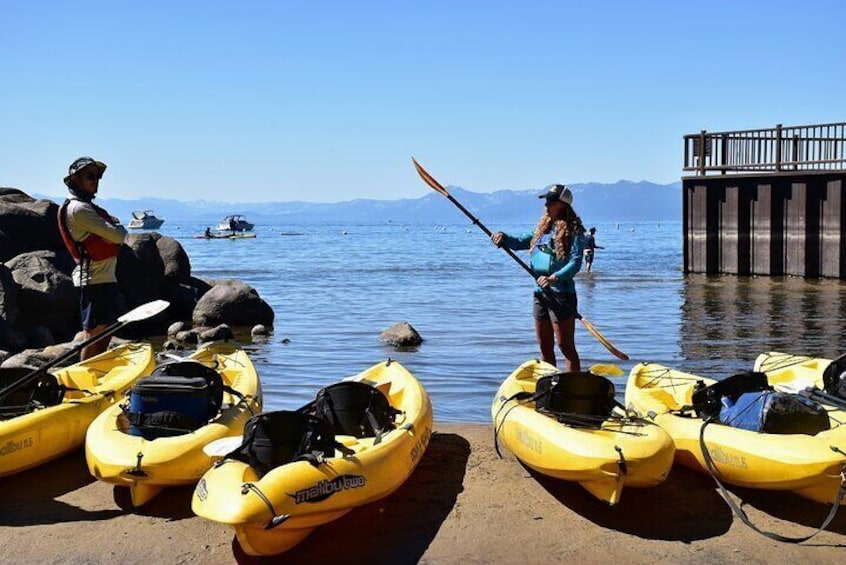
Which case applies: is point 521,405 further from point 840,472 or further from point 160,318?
point 160,318

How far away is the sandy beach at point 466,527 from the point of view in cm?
491

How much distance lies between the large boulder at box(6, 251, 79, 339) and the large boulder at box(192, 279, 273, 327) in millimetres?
2404

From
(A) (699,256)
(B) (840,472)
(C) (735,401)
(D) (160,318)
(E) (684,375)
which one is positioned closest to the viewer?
(B) (840,472)

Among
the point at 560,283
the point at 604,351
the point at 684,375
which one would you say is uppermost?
the point at 560,283

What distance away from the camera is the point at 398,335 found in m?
13.9

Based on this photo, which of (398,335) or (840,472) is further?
(398,335)

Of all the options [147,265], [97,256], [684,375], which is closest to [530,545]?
[684,375]

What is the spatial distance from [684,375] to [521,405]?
1.57 m

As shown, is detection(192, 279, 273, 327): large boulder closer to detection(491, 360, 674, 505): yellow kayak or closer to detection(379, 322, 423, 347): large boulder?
detection(379, 322, 423, 347): large boulder

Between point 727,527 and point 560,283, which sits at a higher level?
point 560,283

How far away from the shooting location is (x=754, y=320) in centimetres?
1647

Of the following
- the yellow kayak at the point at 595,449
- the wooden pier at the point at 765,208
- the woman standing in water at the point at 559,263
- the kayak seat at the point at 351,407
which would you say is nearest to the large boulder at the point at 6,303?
the kayak seat at the point at 351,407

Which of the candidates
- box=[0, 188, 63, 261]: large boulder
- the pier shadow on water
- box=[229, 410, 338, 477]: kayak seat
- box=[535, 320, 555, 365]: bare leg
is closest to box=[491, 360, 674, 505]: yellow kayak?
the pier shadow on water

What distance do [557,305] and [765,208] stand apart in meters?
17.4
